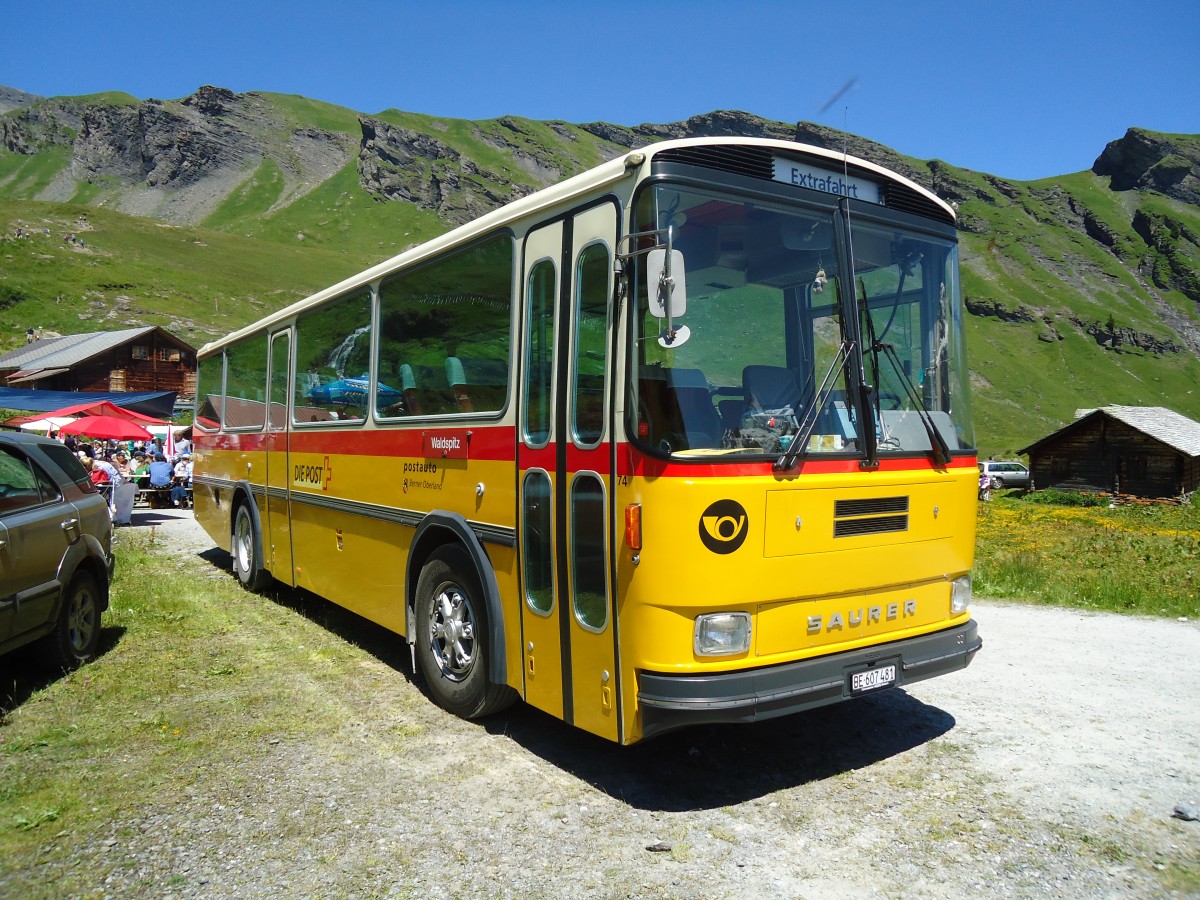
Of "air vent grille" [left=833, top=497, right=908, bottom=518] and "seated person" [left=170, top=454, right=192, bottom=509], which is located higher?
"air vent grille" [left=833, top=497, right=908, bottom=518]

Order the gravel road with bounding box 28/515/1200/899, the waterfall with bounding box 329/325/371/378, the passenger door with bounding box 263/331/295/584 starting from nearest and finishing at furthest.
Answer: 1. the gravel road with bounding box 28/515/1200/899
2. the waterfall with bounding box 329/325/371/378
3. the passenger door with bounding box 263/331/295/584

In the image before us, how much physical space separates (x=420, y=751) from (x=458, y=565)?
1185mm

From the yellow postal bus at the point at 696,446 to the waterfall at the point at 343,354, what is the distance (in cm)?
154

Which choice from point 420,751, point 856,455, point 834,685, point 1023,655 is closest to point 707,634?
point 834,685

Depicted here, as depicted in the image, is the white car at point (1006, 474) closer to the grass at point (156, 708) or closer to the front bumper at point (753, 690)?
the grass at point (156, 708)

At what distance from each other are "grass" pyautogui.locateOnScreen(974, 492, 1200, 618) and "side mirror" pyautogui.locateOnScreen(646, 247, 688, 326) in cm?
839

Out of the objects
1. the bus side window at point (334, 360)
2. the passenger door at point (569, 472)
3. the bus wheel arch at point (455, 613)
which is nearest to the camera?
the passenger door at point (569, 472)

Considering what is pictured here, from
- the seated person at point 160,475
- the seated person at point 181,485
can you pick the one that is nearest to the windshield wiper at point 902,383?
the seated person at point 181,485

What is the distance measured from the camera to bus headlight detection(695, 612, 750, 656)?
4.44m

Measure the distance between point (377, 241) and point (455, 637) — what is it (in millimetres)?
163493

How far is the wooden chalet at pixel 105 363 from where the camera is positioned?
193ft

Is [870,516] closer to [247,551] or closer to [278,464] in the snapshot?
[278,464]

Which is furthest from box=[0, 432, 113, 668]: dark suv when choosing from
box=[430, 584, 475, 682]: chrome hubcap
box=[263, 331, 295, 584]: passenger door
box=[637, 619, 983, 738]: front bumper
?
box=[637, 619, 983, 738]: front bumper

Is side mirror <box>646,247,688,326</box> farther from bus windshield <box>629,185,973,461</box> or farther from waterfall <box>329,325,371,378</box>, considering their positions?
waterfall <box>329,325,371,378</box>
